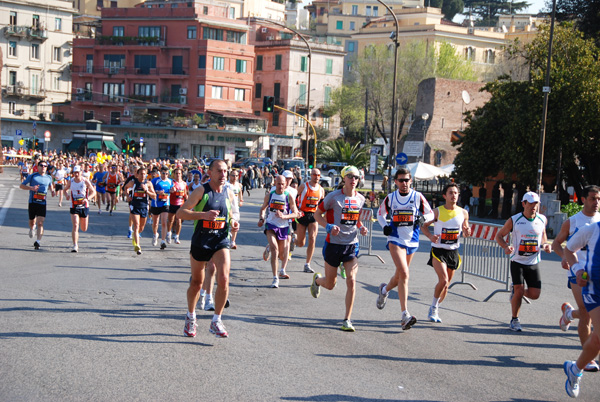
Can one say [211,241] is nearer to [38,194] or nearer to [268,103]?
[38,194]

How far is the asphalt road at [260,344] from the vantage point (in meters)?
6.36

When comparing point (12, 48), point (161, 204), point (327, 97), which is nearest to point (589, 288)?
point (161, 204)

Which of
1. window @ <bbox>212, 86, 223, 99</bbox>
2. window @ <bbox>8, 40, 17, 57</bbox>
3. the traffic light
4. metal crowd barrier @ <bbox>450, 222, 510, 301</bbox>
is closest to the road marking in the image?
the traffic light

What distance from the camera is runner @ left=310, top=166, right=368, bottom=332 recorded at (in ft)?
29.6

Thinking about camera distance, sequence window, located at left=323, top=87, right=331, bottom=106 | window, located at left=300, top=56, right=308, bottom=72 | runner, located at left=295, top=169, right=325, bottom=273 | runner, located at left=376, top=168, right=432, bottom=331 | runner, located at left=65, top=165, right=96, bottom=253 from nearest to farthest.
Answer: runner, located at left=376, top=168, right=432, bottom=331 → runner, located at left=295, top=169, right=325, bottom=273 → runner, located at left=65, top=165, right=96, bottom=253 → window, located at left=300, top=56, right=308, bottom=72 → window, located at left=323, top=87, right=331, bottom=106

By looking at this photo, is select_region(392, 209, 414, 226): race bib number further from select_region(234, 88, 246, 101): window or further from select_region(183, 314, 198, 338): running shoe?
select_region(234, 88, 246, 101): window

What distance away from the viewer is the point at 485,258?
13.1 meters

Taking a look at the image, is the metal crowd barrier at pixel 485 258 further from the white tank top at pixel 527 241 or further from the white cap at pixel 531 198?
the white cap at pixel 531 198

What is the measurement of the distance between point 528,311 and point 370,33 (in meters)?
87.3

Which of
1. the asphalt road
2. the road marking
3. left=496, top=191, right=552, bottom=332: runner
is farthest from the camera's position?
the road marking

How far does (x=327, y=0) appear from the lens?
121875 millimetres

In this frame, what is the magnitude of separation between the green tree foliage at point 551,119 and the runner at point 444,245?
21.0 meters

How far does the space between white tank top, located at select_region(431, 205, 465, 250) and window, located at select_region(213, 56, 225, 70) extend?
67.2m

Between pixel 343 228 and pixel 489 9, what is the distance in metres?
115
